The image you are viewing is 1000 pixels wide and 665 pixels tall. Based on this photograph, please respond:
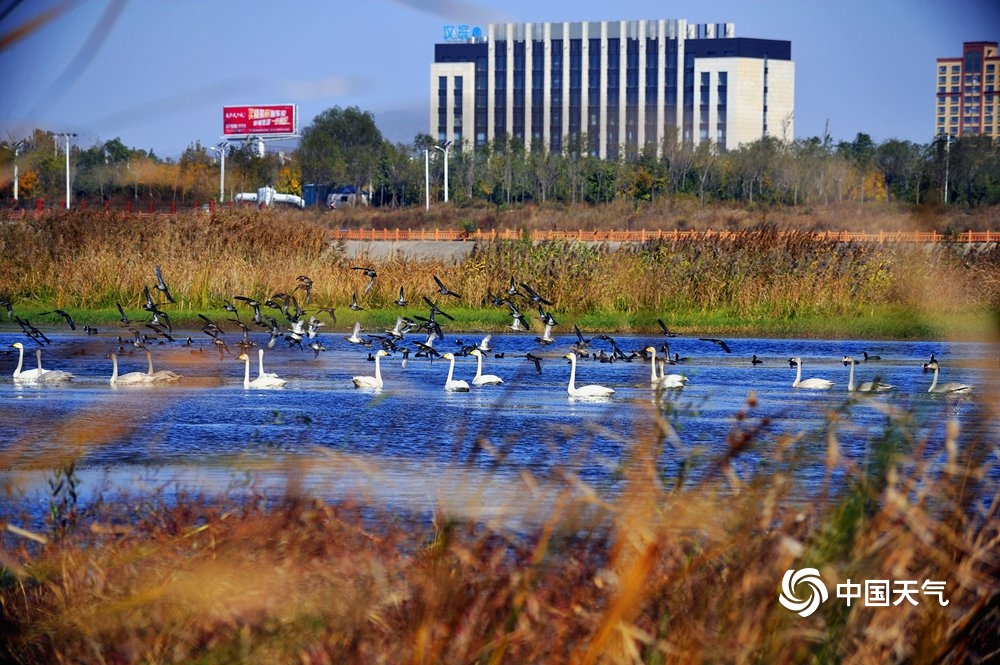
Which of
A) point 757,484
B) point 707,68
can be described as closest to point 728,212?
point 707,68

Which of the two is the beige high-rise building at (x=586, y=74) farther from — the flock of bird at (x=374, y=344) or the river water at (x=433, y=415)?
the flock of bird at (x=374, y=344)

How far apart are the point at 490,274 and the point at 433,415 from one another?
46.5 feet

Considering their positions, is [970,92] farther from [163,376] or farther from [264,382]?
[163,376]

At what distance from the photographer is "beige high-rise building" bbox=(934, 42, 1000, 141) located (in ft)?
8.57

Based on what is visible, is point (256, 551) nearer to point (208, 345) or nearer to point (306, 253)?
point (208, 345)

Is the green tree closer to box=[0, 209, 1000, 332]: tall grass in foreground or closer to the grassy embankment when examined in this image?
the grassy embankment

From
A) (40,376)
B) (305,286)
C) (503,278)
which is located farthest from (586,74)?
(503,278)

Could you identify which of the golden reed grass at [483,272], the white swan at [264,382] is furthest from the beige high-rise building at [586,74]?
the golden reed grass at [483,272]

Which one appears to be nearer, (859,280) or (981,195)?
(981,195)

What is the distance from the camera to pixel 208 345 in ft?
72.0

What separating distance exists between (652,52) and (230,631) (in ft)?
6.40

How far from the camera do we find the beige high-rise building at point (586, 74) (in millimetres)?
3082
